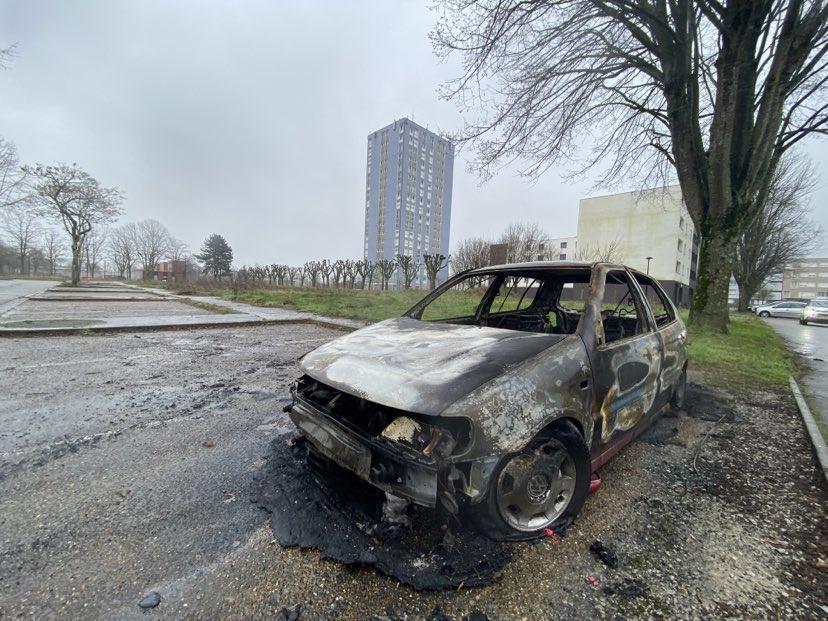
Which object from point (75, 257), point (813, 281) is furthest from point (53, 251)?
point (813, 281)

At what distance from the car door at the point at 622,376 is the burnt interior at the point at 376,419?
3.29ft

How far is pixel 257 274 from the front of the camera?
35.4m

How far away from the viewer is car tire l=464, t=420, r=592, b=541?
167 centimetres

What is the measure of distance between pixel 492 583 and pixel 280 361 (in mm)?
4791

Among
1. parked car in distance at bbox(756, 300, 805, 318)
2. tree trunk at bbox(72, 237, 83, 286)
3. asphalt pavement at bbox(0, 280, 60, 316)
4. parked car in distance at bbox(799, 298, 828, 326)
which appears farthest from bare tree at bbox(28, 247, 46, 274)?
parked car in distance at bbox(756, 300, 805, 318)

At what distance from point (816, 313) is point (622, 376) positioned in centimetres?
A: 2824

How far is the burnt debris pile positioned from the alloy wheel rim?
0.64ft

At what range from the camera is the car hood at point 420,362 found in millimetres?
1692

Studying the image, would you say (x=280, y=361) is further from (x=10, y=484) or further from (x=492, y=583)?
(x=492, y=583)

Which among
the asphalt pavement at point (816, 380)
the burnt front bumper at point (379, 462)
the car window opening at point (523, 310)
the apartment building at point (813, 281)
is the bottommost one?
the asphalt pavement at point (816, 380)

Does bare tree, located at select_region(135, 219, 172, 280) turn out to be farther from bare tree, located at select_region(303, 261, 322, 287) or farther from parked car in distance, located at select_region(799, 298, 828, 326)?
parked car in distance, located at select_region(799, 298, 828, 326)

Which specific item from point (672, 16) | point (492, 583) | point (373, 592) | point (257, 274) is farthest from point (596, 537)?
point (257, 274)

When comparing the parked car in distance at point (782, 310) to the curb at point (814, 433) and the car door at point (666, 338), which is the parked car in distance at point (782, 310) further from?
the car door at point (666, 338)

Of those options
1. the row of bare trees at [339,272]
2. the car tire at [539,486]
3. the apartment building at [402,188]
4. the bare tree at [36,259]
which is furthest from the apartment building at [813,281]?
the bare tree at [36,259]
